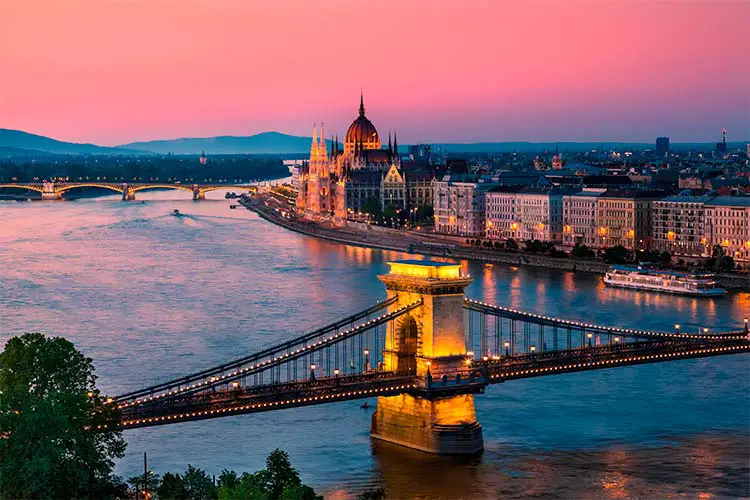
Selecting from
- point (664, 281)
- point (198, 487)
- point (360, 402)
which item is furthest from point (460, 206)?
point (198, 487)

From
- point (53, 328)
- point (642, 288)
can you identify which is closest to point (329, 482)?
point (53, 328)

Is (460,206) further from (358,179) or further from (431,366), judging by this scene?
(431,366)

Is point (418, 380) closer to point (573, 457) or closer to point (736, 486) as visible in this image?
point (573, 457)

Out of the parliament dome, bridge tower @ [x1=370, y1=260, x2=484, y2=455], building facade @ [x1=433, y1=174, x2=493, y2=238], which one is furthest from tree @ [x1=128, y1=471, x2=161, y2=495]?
the parliament dome

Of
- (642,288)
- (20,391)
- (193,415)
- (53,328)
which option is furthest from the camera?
(642,288)

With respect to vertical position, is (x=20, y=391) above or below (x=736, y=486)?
above

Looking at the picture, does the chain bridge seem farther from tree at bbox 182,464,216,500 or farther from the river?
tree at bbox 182,464,216,500
